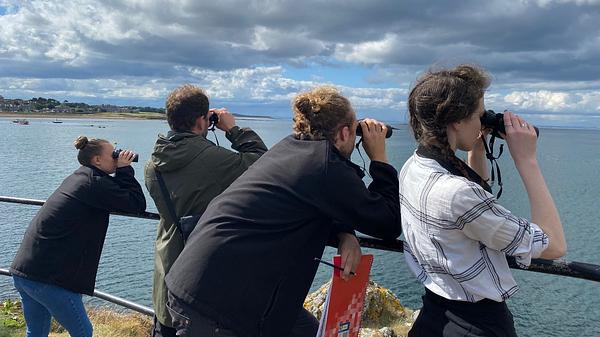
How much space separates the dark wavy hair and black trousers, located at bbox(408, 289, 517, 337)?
599mm

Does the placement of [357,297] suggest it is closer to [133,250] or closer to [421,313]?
[421,313]

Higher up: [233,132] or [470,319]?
[233,132]

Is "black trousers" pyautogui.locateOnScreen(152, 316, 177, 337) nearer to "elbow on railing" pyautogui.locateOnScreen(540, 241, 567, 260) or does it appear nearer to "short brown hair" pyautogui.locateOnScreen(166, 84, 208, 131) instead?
"short brown hair" pyautogui.locateOnScreen(166, 84, 208, 131)

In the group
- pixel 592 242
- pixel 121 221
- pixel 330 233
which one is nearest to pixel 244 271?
pixel 330 233

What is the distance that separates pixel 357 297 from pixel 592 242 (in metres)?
23.8

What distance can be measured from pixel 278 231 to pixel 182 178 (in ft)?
3.39

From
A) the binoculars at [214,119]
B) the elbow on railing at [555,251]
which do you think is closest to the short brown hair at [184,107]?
the binoculars at [214,119]

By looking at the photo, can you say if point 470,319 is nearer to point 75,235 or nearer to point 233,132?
point 233,132

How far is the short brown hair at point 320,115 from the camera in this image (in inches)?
101

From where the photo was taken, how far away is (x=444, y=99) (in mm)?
2230

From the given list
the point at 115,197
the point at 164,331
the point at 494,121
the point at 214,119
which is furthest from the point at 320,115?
the point at 115,197

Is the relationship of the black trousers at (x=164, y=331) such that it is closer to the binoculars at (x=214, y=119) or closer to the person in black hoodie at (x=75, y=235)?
the person in black hoodie at (x=75, y=235)

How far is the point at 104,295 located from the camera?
4.72 m

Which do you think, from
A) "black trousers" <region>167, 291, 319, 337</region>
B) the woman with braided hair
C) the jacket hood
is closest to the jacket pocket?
"black trousers" <region>167, 291, 319, 337</region>
